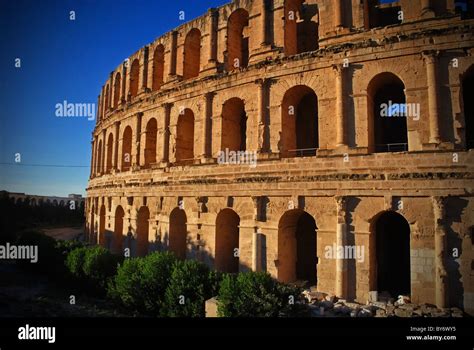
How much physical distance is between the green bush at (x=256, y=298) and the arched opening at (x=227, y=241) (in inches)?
256

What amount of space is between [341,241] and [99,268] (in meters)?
9.61

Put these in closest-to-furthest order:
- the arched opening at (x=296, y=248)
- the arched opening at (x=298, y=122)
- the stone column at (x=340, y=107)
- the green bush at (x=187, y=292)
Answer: the green bush at (x=187, y=292)
the stone column at (x=340, y=107)
the arched opening at (x=296, y=248)
the arched opening at (x=298, y=122)

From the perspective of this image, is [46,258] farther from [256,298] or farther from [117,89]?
[117,89]

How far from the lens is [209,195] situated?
15438 mm

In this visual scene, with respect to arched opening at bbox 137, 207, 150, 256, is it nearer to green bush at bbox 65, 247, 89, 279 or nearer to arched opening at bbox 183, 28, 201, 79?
green bush at bbox 65, 247, 89, 279

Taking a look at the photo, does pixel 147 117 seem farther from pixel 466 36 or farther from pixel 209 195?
pixel 466 36

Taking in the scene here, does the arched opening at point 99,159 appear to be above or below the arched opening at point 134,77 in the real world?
below

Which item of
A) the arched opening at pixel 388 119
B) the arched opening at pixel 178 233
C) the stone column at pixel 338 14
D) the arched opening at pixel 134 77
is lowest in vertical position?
the arched opening at pixel 178 233

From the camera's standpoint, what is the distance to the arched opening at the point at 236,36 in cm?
1644

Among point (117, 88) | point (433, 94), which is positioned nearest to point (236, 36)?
A: point (433, 94)

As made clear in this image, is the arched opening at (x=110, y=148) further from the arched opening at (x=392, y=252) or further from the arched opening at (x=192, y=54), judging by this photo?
the arched opening at (x=392, y=252)

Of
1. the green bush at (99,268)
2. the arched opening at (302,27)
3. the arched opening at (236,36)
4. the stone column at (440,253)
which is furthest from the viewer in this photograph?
the arched opening at (236,36)

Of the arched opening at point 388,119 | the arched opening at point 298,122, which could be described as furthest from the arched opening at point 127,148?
the arched opening at point 388,119

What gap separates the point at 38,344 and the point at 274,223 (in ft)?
30.4
